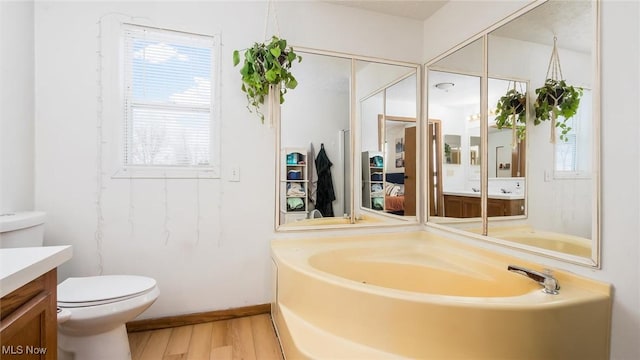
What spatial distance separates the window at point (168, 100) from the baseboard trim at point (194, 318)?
3.35 feet

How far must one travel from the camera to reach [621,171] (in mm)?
1221

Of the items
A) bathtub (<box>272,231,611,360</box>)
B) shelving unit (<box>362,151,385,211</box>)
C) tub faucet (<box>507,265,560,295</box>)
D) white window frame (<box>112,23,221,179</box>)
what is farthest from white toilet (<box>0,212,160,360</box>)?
tub faucet (<box>507,265,560,295</box>)

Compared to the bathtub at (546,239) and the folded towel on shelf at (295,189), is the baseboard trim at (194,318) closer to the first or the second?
the folded towel on shelf at (295,189)

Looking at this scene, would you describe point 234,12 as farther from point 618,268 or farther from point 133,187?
point 618,268

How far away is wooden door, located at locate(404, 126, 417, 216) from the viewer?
8.22 ft

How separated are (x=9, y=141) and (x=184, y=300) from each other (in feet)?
4.46

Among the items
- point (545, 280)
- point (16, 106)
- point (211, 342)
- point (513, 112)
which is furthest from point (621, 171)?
point (16, 106)

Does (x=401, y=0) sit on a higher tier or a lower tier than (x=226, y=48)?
higher

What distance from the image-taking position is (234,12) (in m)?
2.06

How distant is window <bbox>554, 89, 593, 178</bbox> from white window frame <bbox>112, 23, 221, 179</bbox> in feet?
6.77

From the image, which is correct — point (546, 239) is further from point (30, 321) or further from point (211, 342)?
point (30, 321)

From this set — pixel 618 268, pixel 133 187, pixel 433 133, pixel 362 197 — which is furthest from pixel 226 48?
pixel 618 268

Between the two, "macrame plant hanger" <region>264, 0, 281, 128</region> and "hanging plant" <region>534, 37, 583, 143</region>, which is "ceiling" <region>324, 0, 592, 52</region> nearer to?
"hanging plant" <region>534, 37, 583, 143</region>

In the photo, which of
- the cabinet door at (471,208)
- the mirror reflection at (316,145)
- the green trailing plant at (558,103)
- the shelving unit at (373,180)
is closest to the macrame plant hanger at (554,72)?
the green trailing plant at (558,103)
